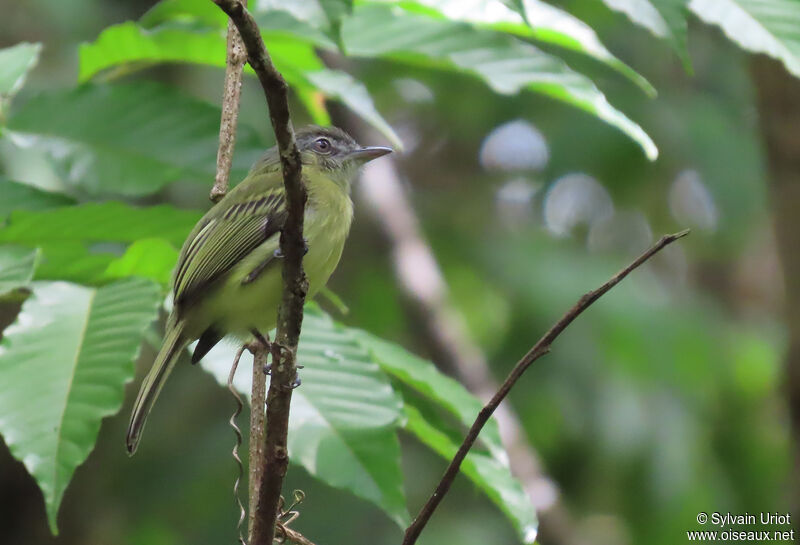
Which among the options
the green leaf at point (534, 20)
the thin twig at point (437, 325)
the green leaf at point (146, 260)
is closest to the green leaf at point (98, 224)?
the green leaf at point (146, 260)

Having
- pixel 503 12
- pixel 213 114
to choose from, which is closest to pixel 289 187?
pixel 213 114

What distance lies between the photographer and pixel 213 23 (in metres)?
2.98

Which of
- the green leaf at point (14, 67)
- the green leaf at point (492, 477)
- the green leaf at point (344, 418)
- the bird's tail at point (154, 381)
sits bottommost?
the bird's tail at point (154, 381)

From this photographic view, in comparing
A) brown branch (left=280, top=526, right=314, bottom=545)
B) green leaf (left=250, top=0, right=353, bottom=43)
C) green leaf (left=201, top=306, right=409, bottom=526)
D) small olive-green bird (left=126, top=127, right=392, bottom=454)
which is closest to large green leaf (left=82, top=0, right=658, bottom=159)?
green leaf (left=250, top=0, right=353, bottom=43)

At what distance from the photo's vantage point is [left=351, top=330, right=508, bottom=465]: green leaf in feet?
8.12

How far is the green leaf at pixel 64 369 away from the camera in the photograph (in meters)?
1.96

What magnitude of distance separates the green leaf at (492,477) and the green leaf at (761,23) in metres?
1.20

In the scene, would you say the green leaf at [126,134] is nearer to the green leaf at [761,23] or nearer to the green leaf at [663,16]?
the green leaf at [663,16]

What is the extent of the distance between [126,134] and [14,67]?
347 millimetres

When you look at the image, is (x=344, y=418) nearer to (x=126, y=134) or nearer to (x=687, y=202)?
(x=126, y=134)

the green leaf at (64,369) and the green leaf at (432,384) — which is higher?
the green leaf at (64,369)

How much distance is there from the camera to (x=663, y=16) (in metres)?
2.39

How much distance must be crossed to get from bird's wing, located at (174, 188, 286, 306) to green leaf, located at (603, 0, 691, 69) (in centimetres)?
113

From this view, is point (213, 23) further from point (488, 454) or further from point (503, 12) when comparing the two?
point (488, 454)
